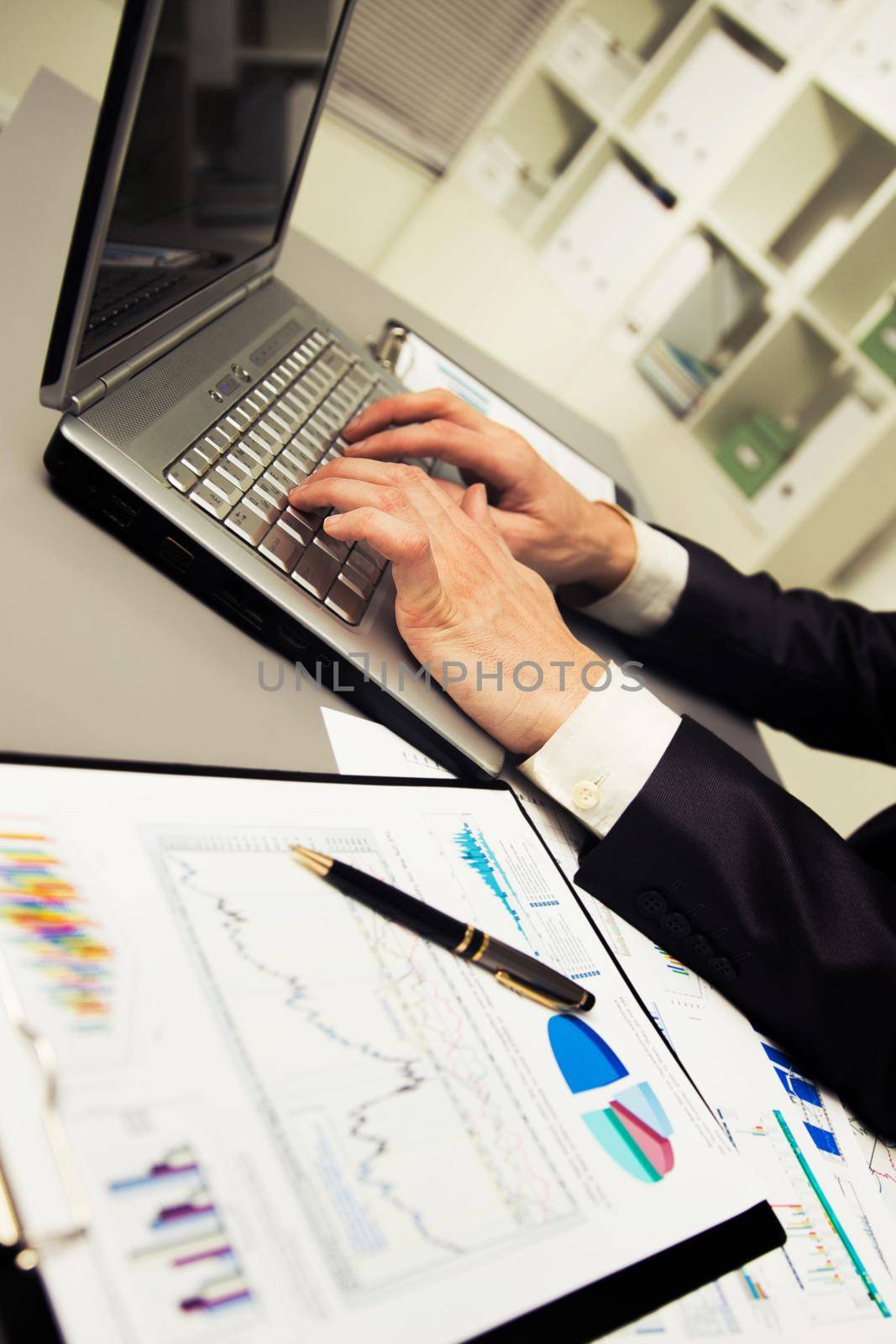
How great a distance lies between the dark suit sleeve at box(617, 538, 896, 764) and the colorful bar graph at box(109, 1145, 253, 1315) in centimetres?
65

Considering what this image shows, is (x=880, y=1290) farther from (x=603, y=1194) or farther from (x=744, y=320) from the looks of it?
(x=744, y=320)

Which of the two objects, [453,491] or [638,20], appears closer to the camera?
[453,491]

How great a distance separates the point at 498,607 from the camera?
0.56m

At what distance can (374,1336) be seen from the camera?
25 cm

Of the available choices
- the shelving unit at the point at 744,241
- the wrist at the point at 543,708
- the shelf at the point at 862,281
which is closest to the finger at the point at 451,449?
the wrist at the point at 543,708

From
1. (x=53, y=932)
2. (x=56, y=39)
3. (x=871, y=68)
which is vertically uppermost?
(x=56, y=39)

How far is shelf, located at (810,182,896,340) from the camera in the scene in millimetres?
1812

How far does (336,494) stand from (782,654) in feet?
1.72

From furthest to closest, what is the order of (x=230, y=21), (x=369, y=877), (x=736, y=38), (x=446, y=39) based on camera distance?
(x=446, y=39) → (x=736, y=38) → (x=230, y=21) → (x=369, y=877)

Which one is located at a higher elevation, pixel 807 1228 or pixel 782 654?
pixel 782 654

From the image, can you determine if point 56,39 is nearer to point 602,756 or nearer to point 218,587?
point 218,587

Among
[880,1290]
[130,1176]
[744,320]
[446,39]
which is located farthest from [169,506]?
[446,39]

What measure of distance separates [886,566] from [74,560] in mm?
1814

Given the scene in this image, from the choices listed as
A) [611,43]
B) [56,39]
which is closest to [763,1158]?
[56,39]
